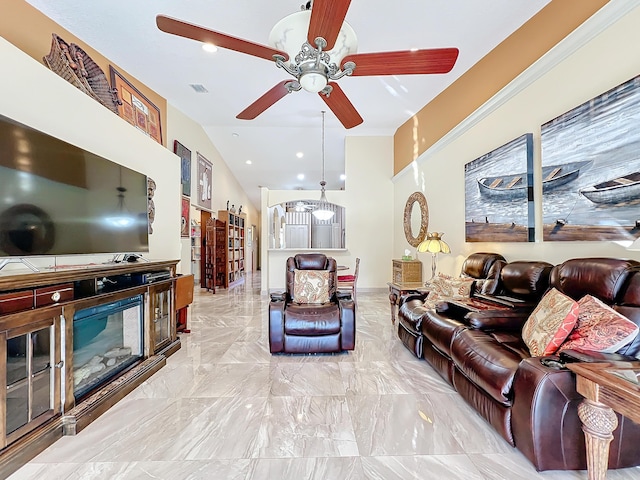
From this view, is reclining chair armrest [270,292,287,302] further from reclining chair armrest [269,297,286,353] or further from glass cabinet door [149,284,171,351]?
glass cabinet door [149,284,171,351]

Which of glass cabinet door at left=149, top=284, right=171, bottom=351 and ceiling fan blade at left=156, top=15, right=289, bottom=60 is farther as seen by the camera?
glass cabinet door at left=149, top=284, right=171, bottom=351

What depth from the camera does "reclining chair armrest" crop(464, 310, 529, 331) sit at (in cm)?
229

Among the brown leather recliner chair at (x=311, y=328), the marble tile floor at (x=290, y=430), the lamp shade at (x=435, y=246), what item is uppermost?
the lamp shade at (x=435, y=246)

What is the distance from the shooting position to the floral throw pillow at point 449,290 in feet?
10.3

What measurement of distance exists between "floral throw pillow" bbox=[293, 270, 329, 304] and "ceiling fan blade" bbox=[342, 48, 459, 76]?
87.5 inches

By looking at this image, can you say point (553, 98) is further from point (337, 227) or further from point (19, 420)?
point (337, 227)

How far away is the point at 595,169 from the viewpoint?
6.98ft

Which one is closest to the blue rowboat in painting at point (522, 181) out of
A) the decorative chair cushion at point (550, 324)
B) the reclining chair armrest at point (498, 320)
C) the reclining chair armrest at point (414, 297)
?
the decorative chair cushion at point (550, 324)

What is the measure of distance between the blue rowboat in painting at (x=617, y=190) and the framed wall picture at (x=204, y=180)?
22.2 ft

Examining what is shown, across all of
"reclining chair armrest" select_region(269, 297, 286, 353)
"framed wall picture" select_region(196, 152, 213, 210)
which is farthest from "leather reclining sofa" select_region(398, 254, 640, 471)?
"framed wall picture" select_region(196, 152, 213, 210)


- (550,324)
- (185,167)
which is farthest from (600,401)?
(185,167)

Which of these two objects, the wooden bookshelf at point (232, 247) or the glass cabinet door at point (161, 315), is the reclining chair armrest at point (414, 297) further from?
the wooden bookshelf at point (232, 247)

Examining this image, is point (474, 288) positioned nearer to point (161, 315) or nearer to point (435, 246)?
point (435, 246)

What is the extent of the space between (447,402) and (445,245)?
2307mm
